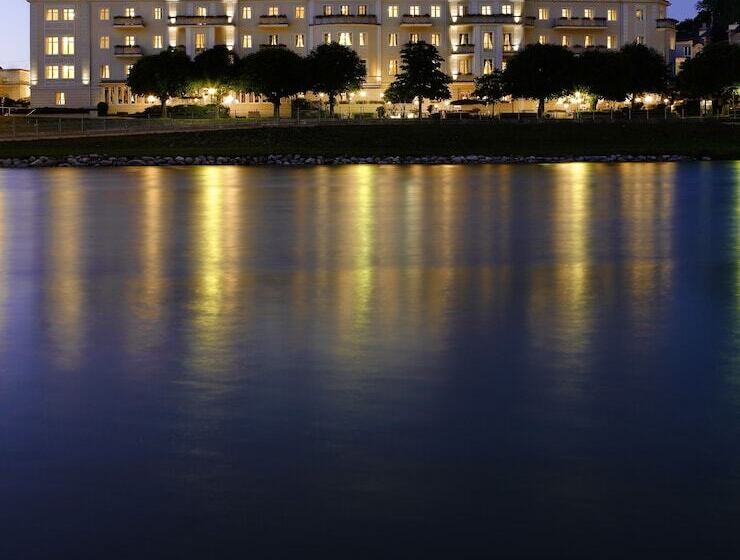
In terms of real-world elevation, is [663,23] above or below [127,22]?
below

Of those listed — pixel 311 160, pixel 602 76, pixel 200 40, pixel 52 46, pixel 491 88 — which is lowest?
pixel 311 160

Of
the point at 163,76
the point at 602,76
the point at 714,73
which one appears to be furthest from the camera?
the point at 163,76

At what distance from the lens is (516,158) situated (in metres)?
Result: 68.9

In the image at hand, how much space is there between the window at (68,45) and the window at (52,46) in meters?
0.61

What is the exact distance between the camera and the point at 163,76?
4353 inches

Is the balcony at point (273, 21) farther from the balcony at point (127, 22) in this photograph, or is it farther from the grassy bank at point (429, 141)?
the grassy bank at point (429, 141)

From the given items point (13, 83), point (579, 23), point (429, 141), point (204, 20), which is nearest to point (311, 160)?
point (429, 141)

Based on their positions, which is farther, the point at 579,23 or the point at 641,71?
the point at 579,23

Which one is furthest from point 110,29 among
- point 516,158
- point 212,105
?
point 516,158

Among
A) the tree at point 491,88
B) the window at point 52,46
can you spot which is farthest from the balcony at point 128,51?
the tree at point 491,88

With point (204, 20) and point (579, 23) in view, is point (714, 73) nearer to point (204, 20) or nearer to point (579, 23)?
point (579, 23)

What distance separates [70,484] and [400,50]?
114422 mm

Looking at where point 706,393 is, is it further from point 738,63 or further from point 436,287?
point 738,63

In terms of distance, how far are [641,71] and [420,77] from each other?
17.2 meters
